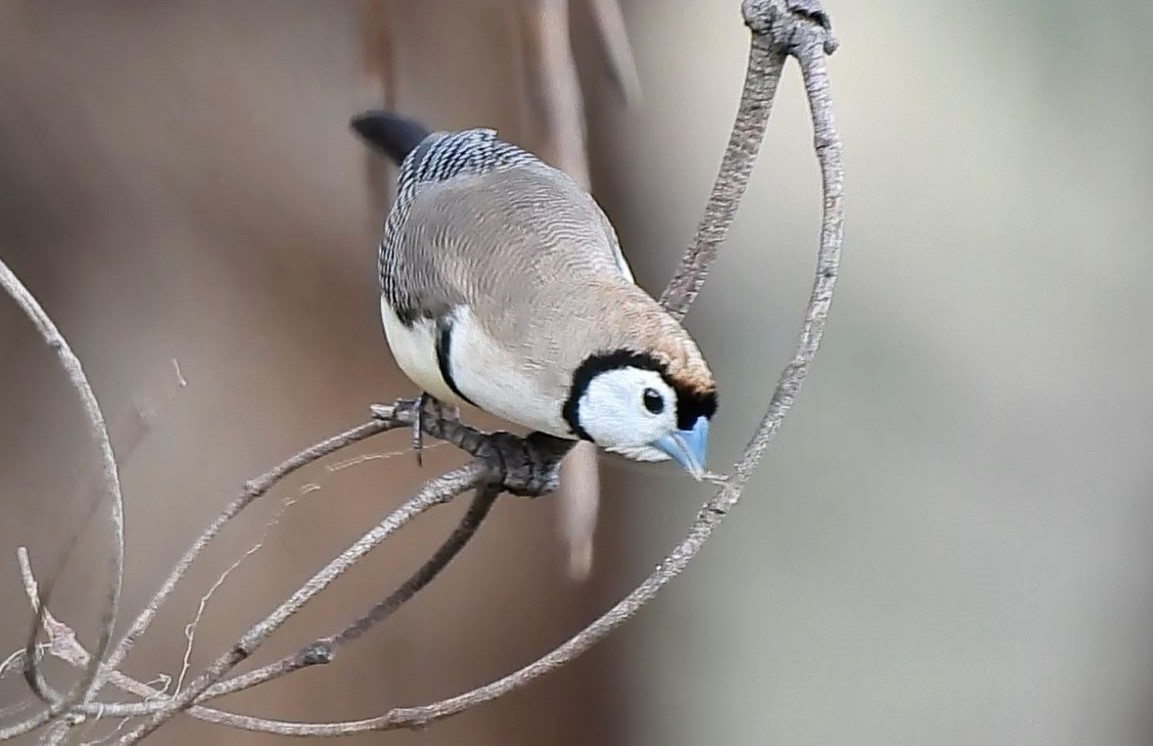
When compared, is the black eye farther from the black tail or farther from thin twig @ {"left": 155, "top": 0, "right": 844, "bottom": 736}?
the black tail

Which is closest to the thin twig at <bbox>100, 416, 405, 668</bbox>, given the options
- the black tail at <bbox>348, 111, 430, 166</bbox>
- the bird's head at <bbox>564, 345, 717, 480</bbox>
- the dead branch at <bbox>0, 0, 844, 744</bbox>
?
the dead branch at <bbox>0, 0, 844, 744</bbox>

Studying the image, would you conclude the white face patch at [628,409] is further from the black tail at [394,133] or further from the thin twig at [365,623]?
the black tail at [394,133]

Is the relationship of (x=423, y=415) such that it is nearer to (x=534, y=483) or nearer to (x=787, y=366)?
(x=534, y=483)

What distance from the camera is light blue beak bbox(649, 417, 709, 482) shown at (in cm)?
50

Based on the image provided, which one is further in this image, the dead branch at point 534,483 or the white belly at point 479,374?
the white belly at point 479,374

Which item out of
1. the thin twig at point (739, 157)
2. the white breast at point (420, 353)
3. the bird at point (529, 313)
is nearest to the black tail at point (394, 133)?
the bird at point (529, 313)

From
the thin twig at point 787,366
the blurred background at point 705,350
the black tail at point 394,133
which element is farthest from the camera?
the blurred background at point 705,350

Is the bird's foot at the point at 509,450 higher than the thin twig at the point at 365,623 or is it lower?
higher

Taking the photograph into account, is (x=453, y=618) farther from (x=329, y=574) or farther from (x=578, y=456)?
(x=329, y=574)

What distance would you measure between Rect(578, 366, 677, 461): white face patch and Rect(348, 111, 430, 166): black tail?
0.98 feet

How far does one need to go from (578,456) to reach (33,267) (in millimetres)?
674

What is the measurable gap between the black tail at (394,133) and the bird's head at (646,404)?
11.4 inches

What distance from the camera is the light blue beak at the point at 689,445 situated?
0.50 meters

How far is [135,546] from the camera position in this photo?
1.26 meters
